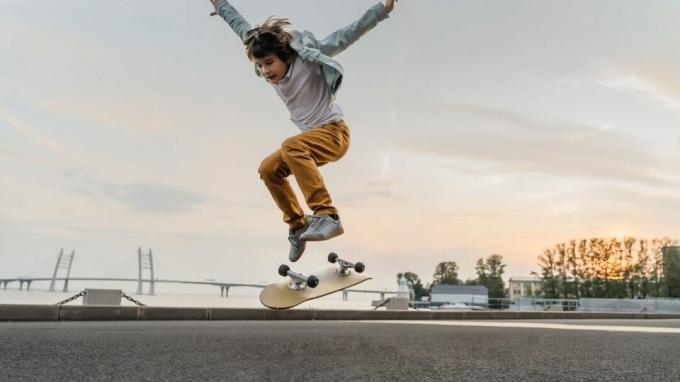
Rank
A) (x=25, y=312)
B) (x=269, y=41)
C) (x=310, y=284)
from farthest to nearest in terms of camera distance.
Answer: (x=25, y=312) < (x=310, y=284) < (x=269, y=41)

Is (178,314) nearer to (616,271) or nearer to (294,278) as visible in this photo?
(294,278)

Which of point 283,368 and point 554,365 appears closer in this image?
point 283,368

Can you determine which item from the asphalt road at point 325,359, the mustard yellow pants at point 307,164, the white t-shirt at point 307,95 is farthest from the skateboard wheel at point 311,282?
the white t-shirt at point 307,95

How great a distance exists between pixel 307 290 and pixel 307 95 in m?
2.03

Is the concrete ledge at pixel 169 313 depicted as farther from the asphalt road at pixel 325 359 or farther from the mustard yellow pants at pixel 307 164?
the asphalt road at pixel 325 359

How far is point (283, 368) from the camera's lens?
277cm

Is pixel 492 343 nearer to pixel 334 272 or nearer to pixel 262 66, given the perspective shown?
pixel 334 272

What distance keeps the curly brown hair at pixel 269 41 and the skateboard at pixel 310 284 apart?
214 centimetres

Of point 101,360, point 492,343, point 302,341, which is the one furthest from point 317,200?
point 101,360

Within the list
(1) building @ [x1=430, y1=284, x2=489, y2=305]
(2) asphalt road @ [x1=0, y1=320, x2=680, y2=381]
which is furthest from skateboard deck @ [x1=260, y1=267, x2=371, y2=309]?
(1) building @ [x1=430, y1=284, x2=489, y2=305]

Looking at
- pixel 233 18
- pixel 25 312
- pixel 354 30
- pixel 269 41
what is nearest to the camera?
pixel 269 41

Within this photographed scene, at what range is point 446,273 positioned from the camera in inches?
5167

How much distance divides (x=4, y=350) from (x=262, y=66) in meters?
2.95

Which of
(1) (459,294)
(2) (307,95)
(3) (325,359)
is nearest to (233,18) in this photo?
(2) (307,95)
